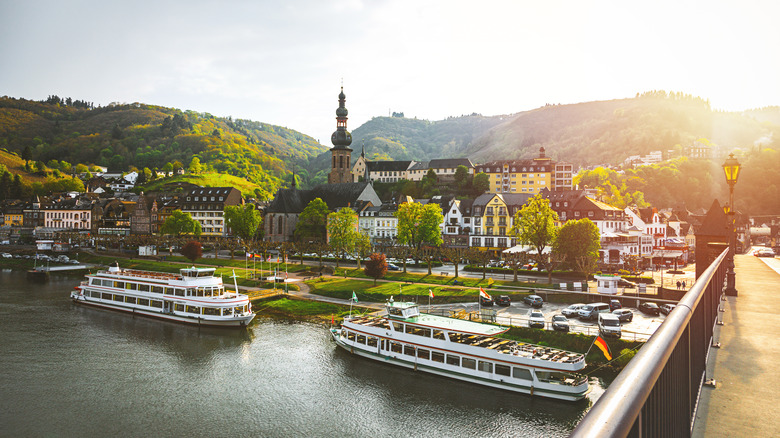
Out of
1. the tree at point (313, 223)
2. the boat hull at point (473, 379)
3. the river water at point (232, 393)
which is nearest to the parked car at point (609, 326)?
the river water at point (232, 393)

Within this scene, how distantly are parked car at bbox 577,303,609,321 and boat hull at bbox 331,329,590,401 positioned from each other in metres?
11.9

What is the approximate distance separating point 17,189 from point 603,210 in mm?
173714

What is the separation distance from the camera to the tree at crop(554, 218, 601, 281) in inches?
2298

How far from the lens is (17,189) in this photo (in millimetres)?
158875

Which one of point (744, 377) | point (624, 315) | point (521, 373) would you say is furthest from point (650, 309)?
point (744, 377)

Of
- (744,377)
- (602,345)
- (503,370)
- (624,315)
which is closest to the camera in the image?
(744,377)

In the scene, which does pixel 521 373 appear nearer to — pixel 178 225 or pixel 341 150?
pixel 178 225

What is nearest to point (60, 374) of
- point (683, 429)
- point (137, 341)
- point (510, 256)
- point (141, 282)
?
point (137, 341)

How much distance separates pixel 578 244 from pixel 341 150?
76.6 meters

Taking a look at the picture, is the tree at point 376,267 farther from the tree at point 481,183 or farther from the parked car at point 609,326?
the tree at point 481,183

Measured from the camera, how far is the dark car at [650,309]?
43.1 m

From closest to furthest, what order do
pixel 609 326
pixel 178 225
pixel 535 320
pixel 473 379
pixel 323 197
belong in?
pixel 473 379 < pixel 609 326 < pixel 535 320 < pixel 178 225 < pixel 323 197

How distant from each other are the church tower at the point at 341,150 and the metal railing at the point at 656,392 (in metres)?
120

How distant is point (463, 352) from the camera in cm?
3356
